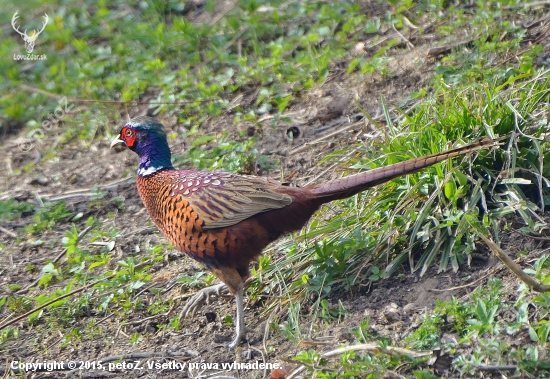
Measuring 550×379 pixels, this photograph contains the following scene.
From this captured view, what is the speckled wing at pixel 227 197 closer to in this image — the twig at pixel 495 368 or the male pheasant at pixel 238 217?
the male pheasant at pixel 238 217

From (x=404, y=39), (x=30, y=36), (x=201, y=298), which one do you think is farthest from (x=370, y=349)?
(x=30, y=36)

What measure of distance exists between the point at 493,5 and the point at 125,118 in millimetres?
3434

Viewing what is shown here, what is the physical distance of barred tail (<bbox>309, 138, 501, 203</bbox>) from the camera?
12.7 feet

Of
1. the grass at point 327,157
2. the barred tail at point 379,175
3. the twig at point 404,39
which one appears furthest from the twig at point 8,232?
the twig at point 404,39

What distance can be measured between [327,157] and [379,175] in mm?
1100

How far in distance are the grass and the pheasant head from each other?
0.69 m

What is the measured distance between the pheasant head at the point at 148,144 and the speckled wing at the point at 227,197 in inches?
14.8

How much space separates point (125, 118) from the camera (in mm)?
7055

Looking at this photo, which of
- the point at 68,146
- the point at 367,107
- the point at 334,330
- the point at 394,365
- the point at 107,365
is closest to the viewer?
the point at 394,365

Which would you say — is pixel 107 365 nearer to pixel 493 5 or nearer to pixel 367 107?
pixel 367 107

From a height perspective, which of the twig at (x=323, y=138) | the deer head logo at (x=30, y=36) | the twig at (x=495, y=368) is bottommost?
the twig at (x=495, y=368)

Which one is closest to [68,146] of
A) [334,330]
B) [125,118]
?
[125,118]

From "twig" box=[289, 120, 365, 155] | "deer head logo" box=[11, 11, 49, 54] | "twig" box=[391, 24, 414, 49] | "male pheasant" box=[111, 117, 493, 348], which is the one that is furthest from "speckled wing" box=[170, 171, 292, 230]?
"deer head logo" box=[11, 11, 49, 54]

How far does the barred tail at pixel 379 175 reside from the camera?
3.86 m
